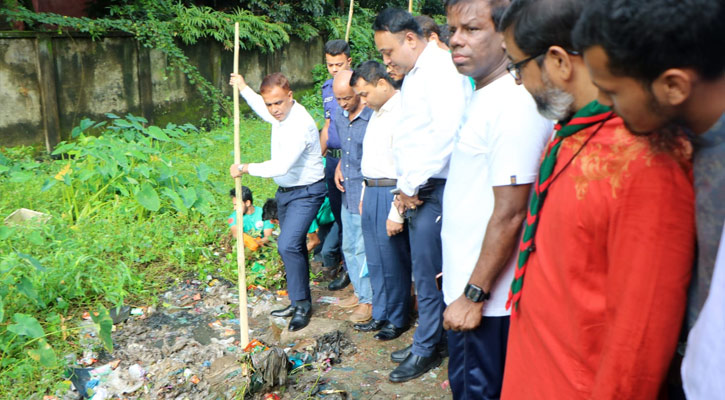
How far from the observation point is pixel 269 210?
16.8 feet

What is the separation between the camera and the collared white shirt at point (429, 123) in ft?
9.83

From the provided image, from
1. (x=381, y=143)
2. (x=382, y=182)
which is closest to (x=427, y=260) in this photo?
(x=382, y=182)

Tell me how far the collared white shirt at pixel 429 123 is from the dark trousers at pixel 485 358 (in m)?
→ 1.01

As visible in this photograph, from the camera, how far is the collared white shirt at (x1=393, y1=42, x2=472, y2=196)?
3.00m

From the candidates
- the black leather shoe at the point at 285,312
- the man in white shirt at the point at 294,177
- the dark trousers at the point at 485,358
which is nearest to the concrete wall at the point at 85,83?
the man in white shirt at the point at 294,177

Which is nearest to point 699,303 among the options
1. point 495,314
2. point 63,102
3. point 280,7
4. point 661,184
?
point 661,184

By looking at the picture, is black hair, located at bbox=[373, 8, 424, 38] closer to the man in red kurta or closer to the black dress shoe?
the man in red kurta

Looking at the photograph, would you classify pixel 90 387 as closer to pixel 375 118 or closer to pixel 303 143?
pixel 303 143

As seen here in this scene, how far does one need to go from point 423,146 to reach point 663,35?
200cm

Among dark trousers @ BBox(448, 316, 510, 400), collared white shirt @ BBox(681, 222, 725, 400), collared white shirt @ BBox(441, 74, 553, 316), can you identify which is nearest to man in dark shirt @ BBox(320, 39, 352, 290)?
collared white shirt @ BBox(441, 74, 553, 316)

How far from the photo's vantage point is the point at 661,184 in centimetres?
119

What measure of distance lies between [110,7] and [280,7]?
3.39 metres

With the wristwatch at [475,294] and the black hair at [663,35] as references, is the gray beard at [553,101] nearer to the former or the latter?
the black hair at [663,35]

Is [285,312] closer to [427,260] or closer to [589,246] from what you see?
[427,260]
